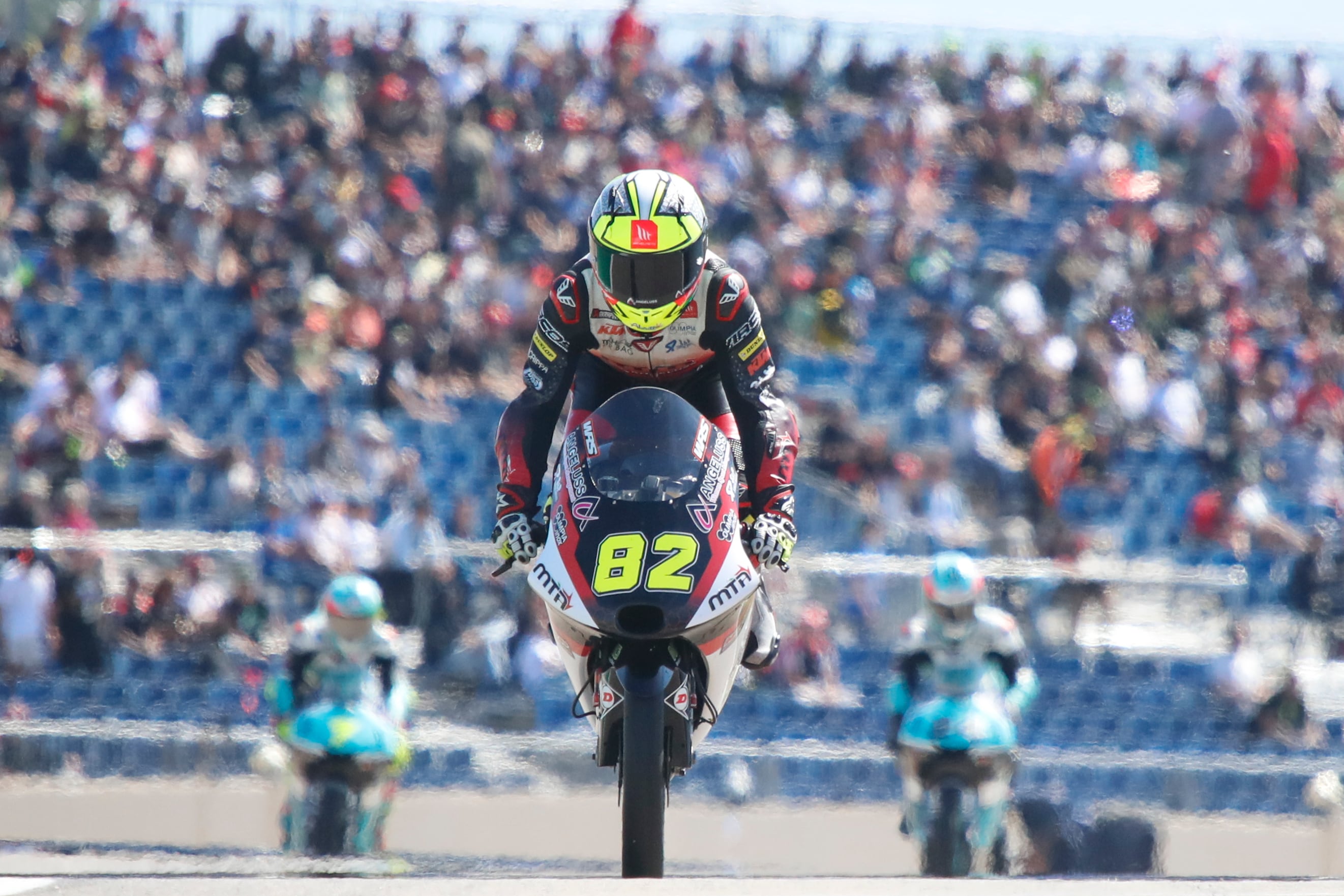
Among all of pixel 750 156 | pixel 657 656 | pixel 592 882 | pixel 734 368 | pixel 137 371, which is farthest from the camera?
pixel 750 156

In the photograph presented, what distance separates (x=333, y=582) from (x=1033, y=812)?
159 inches

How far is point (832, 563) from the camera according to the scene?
10914mm

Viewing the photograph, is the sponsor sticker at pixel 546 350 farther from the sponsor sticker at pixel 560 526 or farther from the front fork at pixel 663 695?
the front fork at pixel 663 695

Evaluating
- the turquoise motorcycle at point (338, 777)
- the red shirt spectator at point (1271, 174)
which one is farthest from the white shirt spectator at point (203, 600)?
the red shirt spectator at point (1271, 174)

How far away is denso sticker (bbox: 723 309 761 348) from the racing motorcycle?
1.03 feet

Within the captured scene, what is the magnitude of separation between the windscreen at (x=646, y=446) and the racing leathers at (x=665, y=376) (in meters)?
0.31

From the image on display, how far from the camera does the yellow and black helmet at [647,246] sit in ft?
17.6

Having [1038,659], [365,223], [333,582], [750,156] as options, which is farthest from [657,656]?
[750,156]

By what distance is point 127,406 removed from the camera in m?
13.1

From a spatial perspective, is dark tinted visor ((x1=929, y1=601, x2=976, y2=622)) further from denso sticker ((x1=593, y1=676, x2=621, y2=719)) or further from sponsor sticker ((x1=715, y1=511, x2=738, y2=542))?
denso sticker ((x1=593, y1=676, x2=621, y2=719))

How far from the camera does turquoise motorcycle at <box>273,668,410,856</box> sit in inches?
329

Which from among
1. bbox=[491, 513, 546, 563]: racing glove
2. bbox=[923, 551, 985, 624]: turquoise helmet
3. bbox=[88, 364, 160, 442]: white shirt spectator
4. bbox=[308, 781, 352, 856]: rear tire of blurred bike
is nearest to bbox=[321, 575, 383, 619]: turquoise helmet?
bbox=[308, 781, 352, 856]: rear tire of blurred bike

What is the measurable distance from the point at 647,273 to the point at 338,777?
4.09 m

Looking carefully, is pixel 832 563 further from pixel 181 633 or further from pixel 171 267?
pixel 171 267
